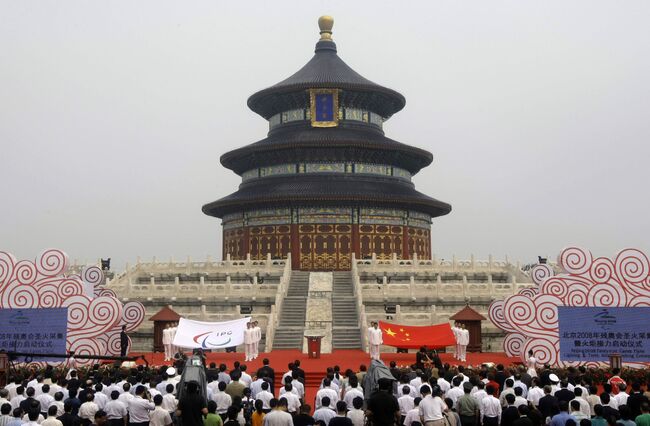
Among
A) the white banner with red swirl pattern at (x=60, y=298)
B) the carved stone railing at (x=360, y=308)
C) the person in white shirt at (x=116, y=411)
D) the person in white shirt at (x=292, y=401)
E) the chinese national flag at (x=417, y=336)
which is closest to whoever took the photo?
the person in white shirt at (x=292, y=401)

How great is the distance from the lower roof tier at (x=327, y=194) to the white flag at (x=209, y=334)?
67.3ft

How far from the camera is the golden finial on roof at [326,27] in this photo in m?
57.2

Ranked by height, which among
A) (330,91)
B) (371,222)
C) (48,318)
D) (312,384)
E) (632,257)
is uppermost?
(330,91)

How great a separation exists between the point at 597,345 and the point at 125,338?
15.9m

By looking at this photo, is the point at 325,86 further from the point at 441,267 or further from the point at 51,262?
the point at 51,262

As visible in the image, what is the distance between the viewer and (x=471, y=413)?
47.4ft

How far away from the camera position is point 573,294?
25359mm

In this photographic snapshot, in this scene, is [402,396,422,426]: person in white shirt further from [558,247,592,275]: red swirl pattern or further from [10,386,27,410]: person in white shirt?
[558,247,592,275]: red swirl pattern

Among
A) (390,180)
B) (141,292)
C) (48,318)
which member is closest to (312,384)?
(48,318)

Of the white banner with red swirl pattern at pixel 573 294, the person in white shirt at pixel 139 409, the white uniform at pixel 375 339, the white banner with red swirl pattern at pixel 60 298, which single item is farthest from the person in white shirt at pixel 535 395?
the white banner with red swirl pattern at pixel 60 298

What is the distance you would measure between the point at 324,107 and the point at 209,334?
28.1 m

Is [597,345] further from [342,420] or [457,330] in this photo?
[342,420]

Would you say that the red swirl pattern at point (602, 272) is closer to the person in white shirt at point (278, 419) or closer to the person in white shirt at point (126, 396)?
the person in white shirt at point (278, 419)

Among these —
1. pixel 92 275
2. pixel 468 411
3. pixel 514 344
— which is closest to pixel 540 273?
pixel 514 344
